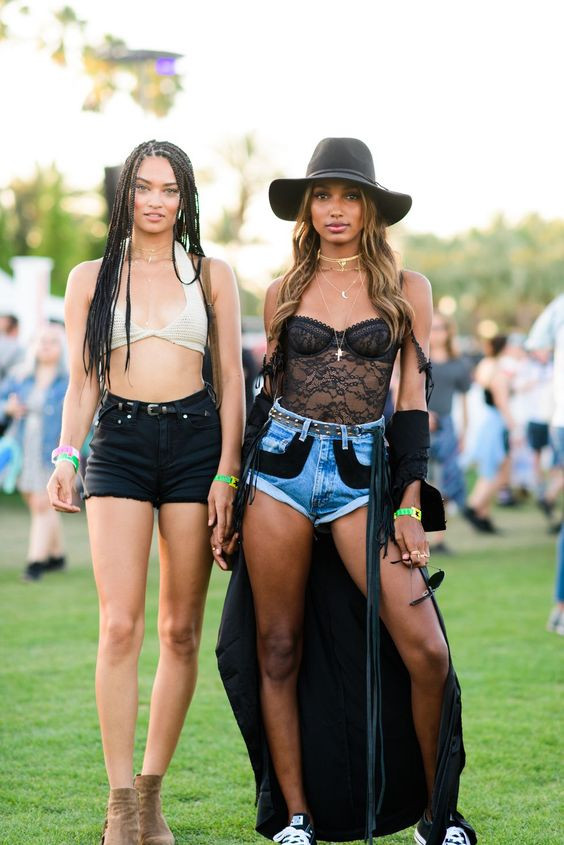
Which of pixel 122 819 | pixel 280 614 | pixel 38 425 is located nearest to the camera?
pixel 122 819

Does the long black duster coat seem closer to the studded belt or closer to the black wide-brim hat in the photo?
the studded belt

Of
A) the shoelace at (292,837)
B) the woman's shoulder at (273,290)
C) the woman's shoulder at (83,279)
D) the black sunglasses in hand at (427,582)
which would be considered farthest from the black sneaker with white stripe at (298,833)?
the woman's shoulder at (83,279)

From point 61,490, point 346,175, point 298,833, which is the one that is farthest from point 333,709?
point 346,175

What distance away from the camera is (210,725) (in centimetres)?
564

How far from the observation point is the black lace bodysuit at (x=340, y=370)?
4.00 metres

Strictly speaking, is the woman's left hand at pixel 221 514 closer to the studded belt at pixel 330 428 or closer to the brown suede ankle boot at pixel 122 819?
the studded belt at pixel 330 428

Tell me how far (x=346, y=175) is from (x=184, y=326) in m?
0.76

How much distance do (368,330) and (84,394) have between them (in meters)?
1.02

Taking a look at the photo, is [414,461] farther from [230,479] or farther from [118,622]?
[118,622]

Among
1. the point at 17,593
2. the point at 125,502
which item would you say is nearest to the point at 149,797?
the point at 125,502

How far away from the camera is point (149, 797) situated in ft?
13.5

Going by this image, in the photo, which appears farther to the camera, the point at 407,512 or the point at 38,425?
the point at 38,425

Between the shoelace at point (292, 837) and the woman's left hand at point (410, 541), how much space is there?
39.4 inches

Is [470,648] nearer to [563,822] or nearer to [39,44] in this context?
[563,822]
